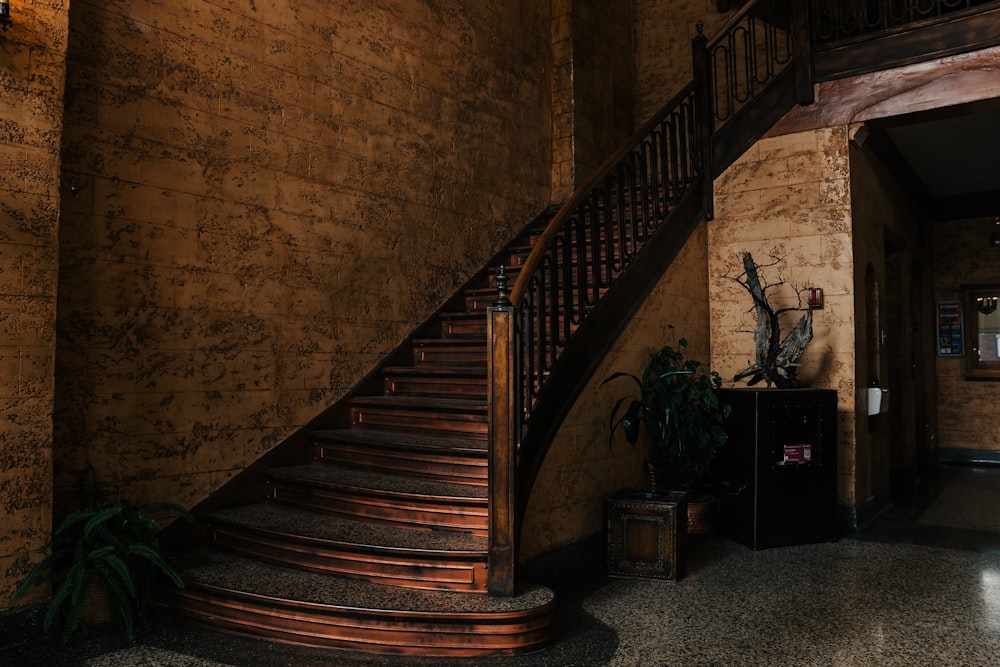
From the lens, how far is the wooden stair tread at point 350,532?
348 centimetres

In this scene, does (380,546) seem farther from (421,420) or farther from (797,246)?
(797,246)

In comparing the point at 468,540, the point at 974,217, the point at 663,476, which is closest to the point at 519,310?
the point at 468,540

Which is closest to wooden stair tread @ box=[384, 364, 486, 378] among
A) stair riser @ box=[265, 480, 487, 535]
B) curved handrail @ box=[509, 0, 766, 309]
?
curved handrail @ box=[509, 0, 766, 309]

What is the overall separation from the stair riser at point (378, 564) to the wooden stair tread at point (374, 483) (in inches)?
15.7

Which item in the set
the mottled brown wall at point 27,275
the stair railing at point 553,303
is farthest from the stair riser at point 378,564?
the mottled brown wall at point 27,275

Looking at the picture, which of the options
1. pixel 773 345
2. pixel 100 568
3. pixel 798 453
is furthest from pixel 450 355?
pixel 100 568

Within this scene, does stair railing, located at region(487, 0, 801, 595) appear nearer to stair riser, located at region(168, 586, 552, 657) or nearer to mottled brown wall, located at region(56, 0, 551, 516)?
stair riser, located at region(168, 586, 552, 657)

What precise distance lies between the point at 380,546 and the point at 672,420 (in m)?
2.13

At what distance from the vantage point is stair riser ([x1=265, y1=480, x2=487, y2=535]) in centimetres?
374

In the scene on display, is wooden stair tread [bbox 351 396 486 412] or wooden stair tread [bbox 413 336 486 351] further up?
wooden stair tread [bbox 413 336 486 351]

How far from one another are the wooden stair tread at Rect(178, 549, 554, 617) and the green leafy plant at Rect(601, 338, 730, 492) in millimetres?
1580

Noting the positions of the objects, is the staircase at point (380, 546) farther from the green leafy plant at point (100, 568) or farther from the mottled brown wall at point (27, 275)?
the mottled brown wall at point (27, 275)

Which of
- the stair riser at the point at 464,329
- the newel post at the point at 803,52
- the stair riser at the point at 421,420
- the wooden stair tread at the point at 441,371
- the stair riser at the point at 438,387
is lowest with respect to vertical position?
the stair riser at the point at 421,420

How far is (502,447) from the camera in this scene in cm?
336
